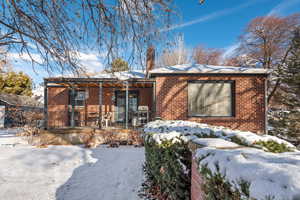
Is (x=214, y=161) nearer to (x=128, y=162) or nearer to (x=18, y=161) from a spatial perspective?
(x=128, y=162)

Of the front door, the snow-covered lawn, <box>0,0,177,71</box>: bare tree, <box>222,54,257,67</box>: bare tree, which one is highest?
<box>222,54,257,67</box>: bare tree

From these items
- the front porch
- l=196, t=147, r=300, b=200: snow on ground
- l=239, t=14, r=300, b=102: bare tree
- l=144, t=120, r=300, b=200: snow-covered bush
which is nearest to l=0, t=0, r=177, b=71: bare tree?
l=144, t=120, r=300, b=200: snow-covered bush

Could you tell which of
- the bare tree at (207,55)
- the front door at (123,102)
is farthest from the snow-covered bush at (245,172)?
the bare tree at (207,55)

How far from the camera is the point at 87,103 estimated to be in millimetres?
10055

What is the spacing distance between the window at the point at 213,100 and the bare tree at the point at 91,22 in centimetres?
590

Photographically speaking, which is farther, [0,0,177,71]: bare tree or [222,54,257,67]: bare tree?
[222,54,257,67]: bare tree

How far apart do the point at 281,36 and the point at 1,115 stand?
2600 cm

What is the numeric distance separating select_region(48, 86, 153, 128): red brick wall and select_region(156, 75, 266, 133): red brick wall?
2.10 m

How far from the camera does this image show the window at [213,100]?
8250 mm

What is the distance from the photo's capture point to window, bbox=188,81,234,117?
8.25 m

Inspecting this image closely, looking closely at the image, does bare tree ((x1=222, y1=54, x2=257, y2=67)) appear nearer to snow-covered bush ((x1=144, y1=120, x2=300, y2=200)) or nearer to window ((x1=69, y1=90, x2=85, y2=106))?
window ((x1=69, y1=90, x2=85, y2=106))

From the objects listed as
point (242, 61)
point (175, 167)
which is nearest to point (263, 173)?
point (175, 167)

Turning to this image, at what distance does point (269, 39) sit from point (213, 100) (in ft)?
40.2

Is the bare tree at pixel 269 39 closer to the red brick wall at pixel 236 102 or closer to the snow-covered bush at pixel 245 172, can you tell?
the red brick wall at pixel 236 102
